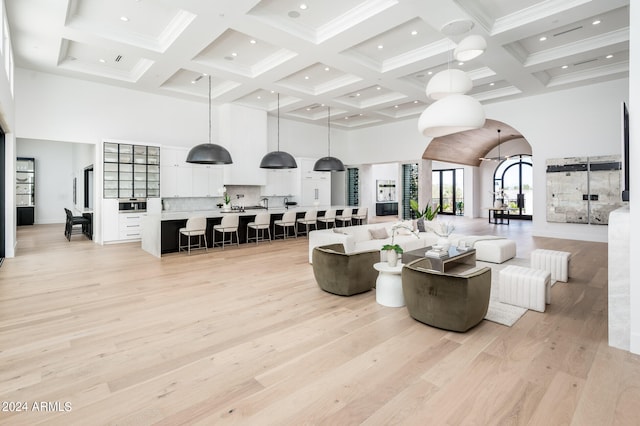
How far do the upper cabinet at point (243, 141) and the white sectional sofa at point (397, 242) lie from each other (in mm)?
5074

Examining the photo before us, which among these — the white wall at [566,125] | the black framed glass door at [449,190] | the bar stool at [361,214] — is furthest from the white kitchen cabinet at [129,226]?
the black framed glass door at [449,190]

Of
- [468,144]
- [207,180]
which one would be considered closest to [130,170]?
[207,180]

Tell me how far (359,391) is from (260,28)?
5677 millimetres

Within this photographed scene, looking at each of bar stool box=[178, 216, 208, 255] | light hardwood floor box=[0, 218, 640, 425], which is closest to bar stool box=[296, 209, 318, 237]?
bar stool box=[178, 216, 208, 255]

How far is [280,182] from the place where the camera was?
12422 mm

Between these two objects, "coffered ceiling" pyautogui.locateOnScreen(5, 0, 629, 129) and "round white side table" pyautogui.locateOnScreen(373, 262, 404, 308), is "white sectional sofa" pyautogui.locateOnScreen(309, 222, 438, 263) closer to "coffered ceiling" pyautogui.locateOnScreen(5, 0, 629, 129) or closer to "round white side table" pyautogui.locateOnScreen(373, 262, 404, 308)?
"round white side table" pyautogui.locateOnScreen(373, 262, 404, 308)

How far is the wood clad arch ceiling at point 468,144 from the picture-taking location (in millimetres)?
12398

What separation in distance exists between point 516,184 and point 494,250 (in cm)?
1268

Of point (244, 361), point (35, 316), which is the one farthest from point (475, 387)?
point (35, 316)

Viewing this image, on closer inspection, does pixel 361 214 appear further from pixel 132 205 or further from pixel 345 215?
pixel 132 205

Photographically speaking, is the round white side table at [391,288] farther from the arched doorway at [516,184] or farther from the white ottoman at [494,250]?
the arched doorway at [516,184]

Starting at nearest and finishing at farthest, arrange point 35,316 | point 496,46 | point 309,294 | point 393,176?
point 35,316, point 309,294, point 496,46, point 393,176

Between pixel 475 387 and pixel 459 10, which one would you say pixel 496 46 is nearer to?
pixel 459 10

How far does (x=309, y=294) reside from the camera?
4562 millimetres
